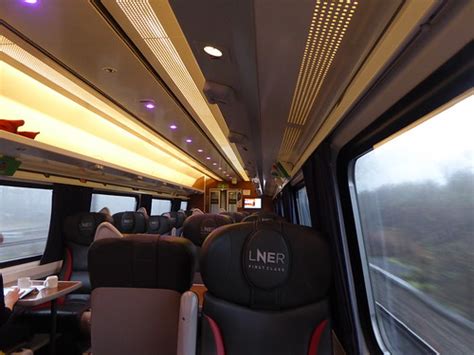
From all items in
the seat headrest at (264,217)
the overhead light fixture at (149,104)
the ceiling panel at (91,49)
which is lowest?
the seat headrest at (264,217)

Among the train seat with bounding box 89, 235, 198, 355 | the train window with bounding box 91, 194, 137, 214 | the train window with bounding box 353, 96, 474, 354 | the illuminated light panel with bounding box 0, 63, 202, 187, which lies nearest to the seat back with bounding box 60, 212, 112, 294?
the illuminated light panel with bounding box 0, 63, 202, 187

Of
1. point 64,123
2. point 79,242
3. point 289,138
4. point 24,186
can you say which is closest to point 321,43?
point 289,138

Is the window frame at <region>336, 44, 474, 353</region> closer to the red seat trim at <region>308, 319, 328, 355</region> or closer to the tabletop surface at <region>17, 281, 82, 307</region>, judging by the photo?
the red seat trim at <region>308, 319, 328, 355</region>

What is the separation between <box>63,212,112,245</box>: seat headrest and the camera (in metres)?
5.06

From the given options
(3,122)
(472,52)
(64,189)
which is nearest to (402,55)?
(472,52)

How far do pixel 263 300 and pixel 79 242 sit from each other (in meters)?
4.35

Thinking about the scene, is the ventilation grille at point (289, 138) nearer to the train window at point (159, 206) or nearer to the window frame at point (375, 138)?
the window frame at point (375, 138)

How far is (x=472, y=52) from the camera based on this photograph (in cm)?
100

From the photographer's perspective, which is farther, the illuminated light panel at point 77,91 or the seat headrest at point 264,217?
Result: the illuminated light panel at point 77,91

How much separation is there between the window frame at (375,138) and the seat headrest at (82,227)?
3.93 meters

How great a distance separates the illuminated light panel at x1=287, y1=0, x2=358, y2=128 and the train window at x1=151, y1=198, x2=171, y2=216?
912 cm

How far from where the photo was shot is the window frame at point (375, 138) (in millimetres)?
1122

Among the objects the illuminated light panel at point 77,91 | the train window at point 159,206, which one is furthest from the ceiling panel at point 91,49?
the train window at point 159,206

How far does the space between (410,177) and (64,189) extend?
5.21 metres
